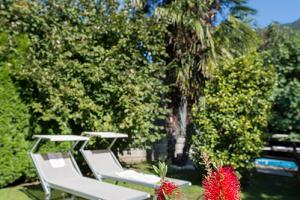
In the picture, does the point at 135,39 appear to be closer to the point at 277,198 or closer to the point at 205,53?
the point at 205,53

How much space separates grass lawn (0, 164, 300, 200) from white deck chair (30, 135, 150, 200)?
61cm

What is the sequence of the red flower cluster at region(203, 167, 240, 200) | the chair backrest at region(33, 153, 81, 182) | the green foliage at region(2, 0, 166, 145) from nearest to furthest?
1. the red flower cluster at region(203, 167, 240, 200)
2. the chair backrest at region(33, 153, 81, 182)
3. the green foliage at region(2, 0, 166, 145)

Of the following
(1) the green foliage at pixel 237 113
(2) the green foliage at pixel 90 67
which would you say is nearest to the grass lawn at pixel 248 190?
(1) the green foliage at pixel 237 113

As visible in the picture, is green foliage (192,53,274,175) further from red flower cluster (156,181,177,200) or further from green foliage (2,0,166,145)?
red flower cluster (156,181,177,200)

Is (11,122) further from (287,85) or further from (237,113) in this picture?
(287,85)

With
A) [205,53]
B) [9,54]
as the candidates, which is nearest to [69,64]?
[9,54]

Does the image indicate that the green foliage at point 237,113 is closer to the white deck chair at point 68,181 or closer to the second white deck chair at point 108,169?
the second white deck chair at point 108,169

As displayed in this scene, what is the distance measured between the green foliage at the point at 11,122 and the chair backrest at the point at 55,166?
119cm

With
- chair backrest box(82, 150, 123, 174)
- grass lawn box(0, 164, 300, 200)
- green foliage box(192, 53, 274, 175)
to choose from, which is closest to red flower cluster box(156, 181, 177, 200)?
grass lawn box(0, 164, 300, 200)

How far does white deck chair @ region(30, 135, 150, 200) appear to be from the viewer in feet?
19.4

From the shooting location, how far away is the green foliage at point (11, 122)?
8039 millimetres

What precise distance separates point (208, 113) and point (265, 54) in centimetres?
197

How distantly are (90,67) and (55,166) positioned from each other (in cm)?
286

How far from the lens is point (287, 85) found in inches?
311
